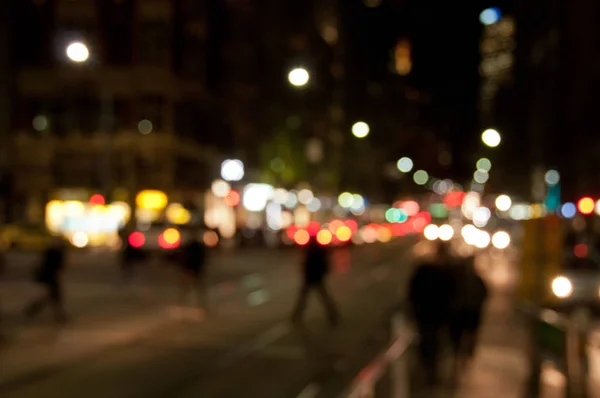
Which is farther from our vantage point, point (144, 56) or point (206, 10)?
point (206, 10)

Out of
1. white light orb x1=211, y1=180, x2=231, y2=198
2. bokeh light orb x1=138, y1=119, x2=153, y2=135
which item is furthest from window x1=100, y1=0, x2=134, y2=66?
white light orb x1=211, y1=180, x2=231, y2=198

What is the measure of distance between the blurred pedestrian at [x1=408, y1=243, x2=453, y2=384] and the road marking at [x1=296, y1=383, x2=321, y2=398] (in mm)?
1440

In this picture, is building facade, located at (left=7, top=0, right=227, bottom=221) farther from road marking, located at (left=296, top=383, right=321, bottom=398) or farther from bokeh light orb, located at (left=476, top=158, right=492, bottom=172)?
road marking, located at (left=296, top=383, right=321, bottom=398)

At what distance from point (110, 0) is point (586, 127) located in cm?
2931

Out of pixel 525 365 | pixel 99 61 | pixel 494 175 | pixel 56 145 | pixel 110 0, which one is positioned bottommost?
pixel 525 365

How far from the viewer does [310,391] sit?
41.0 feet

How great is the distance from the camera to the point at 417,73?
68312 millimetres

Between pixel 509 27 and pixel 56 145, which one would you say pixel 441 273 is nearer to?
pixel 509 27

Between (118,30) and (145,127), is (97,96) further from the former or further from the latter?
(118,30)

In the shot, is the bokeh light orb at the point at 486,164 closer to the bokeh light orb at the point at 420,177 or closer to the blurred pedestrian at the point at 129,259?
the blurred pedestrian at the point at 129,259

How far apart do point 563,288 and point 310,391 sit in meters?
11.1

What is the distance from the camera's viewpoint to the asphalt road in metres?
12.9

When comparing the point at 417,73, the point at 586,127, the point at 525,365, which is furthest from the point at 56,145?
the point at 525,365

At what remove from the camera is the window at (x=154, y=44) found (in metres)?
56.6
